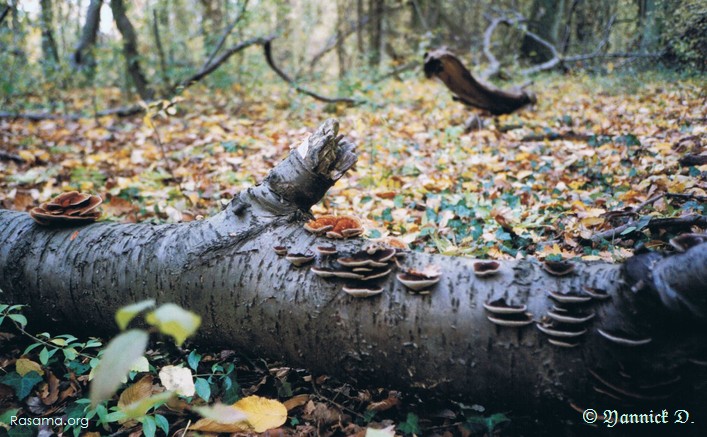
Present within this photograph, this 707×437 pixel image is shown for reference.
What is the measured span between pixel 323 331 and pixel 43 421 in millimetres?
1246

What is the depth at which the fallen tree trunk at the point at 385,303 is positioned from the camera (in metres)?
1.32

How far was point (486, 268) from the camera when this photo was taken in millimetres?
1626

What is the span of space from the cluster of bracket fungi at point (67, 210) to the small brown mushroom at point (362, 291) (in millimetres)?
1594

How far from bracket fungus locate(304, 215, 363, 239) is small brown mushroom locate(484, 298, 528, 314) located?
646mm

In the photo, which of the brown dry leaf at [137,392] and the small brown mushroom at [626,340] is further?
the brown dry leaf at [137,392]

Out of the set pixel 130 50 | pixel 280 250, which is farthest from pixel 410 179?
pixel 130 50

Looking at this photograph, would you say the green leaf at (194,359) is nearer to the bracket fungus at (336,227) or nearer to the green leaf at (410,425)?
the bracket fungus at (336,227)

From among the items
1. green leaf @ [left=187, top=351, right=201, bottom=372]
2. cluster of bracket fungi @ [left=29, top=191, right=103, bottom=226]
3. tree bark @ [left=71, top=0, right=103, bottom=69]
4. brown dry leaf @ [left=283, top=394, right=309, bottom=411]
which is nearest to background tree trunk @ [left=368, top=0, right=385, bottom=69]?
tree bark @ [left=71, top=0, right=103, bottom=69]

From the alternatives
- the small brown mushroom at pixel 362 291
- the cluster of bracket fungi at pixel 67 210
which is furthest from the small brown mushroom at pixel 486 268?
the cluster of bracket fungi at pixel 67 210

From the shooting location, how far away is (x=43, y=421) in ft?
5.81

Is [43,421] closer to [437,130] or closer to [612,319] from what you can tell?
[612,319]

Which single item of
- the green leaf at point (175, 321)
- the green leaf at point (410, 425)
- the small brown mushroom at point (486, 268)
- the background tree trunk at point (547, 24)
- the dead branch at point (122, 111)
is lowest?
the green leaf at point (410, 425)

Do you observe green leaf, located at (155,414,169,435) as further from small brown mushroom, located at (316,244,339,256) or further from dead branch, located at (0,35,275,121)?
dead branch, located at (0,35,275,121)

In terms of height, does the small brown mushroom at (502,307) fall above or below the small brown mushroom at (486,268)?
below
